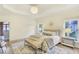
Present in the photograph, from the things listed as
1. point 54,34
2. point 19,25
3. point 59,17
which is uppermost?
point 59,17

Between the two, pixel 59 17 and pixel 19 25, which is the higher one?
pixel 59 17

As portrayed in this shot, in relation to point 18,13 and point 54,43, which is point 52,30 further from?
point 18,13

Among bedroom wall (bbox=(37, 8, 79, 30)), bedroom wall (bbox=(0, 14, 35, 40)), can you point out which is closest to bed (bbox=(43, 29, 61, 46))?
bedroom wall (bbox=(37, 8, 79, 30))

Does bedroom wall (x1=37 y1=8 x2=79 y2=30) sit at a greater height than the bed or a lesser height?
greater

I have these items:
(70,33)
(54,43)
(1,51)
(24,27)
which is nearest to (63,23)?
(70,33)

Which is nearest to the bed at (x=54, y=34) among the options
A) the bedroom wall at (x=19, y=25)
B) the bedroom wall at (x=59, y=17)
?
the bedroom wall at (x=59, y=17)

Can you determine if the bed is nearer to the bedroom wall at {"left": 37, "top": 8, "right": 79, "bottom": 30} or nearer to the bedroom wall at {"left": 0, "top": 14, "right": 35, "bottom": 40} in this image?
the bedroom wall at {"left": 37, "top": 8, "right": 79, "bottom": 30}

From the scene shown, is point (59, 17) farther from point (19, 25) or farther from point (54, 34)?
point (19, 25)

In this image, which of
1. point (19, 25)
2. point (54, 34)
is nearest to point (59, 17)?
point (54, 34)

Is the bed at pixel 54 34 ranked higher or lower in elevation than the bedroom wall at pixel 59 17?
lower

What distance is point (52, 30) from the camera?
185 centimetres

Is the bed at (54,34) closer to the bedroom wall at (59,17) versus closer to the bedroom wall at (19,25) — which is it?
the bedroom wall at (59,17)

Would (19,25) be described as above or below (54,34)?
above

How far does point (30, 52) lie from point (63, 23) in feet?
2.20
